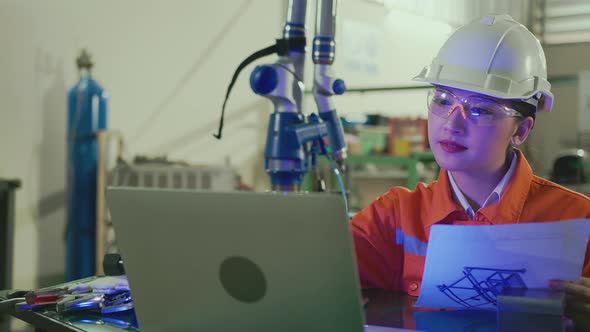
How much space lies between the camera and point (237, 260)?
2.06 feet

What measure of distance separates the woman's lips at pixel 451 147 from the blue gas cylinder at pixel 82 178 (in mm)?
1885

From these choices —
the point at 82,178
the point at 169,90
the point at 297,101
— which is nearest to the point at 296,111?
the point at 297,101

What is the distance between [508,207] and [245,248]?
661 mm

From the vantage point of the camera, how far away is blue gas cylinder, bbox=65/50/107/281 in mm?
2633

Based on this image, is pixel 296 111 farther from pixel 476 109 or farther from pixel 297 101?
pixel 476 109

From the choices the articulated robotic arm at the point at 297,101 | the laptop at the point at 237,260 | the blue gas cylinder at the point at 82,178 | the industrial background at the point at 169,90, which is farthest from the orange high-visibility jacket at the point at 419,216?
the blue gas cylinder at the point at 82,178

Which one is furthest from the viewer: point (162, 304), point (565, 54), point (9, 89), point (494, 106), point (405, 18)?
point (565, 54)

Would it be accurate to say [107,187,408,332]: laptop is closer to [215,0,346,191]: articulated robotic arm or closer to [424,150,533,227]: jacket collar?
[215,0,346,191]: articulated robotic arm

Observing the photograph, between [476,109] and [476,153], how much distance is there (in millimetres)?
77

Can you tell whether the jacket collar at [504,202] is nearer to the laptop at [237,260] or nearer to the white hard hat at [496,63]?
the white hard hat at [496,63]

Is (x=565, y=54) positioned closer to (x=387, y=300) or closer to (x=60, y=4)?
(x=60, y=4)

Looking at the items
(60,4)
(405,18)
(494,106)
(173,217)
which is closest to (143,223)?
(173,217)

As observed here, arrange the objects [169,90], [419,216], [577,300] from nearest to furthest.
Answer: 1. [577,300]
2. [419,216]
3. [169,90]

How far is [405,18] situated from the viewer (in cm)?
453
